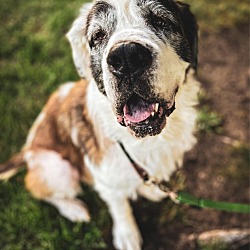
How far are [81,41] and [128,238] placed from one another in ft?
5.75

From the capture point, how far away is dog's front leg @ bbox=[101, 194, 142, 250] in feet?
11.4

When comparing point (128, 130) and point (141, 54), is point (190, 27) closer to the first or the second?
point (141, 54)

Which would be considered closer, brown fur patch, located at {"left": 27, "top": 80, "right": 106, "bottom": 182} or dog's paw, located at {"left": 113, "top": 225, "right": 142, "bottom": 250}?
brown fur patch, located at {"left": 27, "top": 80, "right": 106, "bottom": 182}

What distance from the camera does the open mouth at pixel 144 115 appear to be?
2.44 m

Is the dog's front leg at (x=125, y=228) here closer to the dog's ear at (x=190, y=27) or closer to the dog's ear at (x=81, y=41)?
the dog's ear at (x=81, y=41)

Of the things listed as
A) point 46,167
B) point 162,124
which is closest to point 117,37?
point 162,124

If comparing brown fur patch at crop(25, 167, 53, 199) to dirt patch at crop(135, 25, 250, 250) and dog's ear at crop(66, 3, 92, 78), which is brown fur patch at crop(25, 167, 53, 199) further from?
dog's ear at crop(66, 3, 92, 78)

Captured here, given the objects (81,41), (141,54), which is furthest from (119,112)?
(81,41)

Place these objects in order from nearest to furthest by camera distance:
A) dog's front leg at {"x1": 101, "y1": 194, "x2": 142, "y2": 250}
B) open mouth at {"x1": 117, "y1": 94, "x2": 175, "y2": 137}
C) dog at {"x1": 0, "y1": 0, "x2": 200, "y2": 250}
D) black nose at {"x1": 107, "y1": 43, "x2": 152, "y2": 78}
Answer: black nose at {"x1": 107, "y1": 43, "x2": 152, "y2": 78} → dog at {"x1": 0, "y1": 0, "x2": 200, "y2": 250} → open mouth at {"x1": 117, "y1": 94, "x2": 175, "y2": 137} → dog's front leg at {"x1": 101, "y1": 194, "x2": 142, "y2": 250}

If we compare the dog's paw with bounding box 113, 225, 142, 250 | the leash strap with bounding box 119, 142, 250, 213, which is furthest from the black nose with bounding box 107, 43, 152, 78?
the dog's paw with bounding box 113, 225, 142, 250

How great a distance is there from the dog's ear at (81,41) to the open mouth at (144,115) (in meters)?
0.64

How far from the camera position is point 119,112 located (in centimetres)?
248

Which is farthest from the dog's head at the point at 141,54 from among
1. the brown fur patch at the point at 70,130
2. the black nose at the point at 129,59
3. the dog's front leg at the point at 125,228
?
the dog's front leg at the point at 125,228

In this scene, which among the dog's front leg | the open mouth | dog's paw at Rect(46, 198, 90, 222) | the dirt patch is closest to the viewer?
the open mouth
